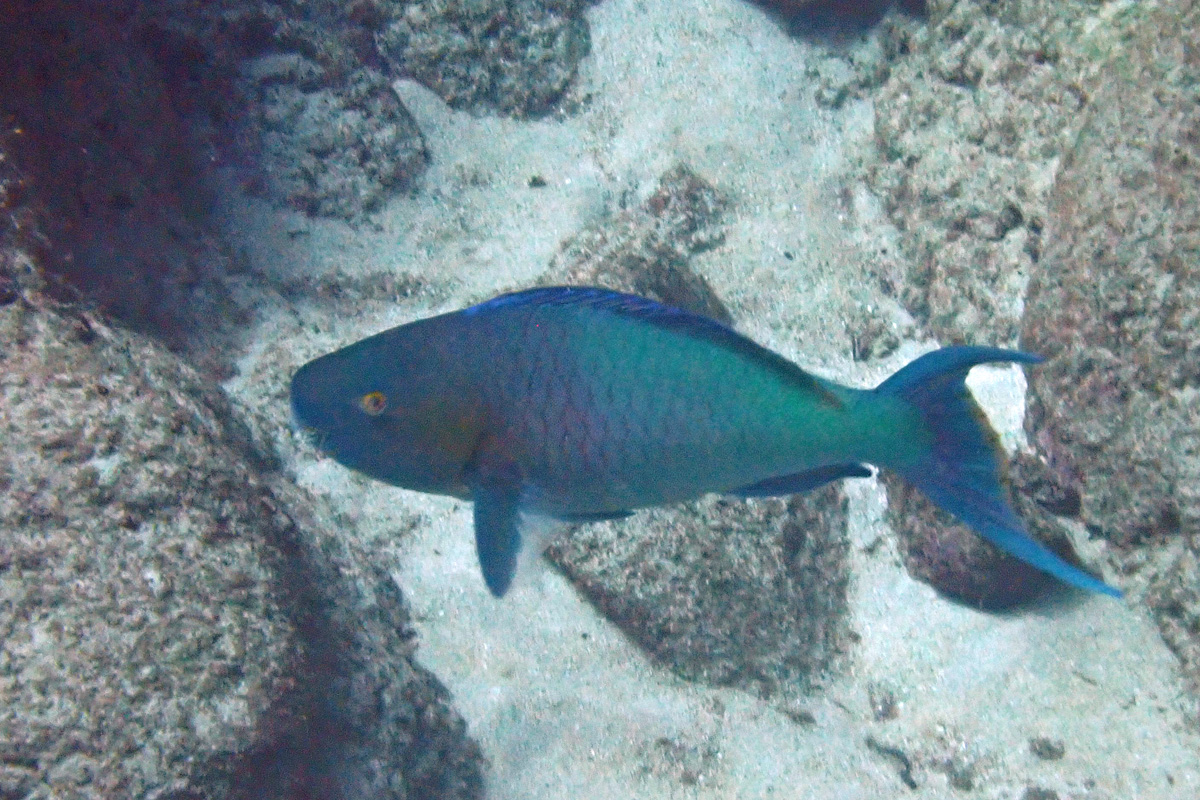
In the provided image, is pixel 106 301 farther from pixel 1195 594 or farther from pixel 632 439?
pixel 1195 594

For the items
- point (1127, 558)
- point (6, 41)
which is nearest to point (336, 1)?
point (6, 41)

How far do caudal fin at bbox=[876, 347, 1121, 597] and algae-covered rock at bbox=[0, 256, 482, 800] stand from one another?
6.93 ft

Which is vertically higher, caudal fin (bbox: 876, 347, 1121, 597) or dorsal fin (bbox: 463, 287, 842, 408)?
dorsal fin (bbox: 463, 287, 842, 408)

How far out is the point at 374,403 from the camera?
6.48 ft

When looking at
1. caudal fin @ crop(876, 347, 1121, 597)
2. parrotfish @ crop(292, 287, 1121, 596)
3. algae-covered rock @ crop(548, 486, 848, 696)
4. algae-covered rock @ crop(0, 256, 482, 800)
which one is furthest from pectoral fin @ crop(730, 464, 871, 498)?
algae-covered rock @ crop(548, 486, 848, 696)

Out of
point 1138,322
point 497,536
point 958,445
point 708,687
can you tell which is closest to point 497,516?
point 497,536

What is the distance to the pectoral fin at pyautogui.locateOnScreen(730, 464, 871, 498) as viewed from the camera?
6.41 ft

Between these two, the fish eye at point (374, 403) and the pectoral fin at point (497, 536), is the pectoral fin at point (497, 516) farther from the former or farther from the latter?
the fish eye at point (374, 403)

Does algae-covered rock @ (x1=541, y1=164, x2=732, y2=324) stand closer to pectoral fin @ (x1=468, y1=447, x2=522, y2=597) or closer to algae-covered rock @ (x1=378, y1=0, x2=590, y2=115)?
algae-covered rock @ (x1=378, y1=0, x2=590, y2=115)

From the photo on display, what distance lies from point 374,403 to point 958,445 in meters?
1.46

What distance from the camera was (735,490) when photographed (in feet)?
6.69

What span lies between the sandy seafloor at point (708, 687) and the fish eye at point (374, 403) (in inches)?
26.8

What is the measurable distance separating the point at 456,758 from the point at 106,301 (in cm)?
293

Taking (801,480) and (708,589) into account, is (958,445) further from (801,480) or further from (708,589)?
(708,589)
